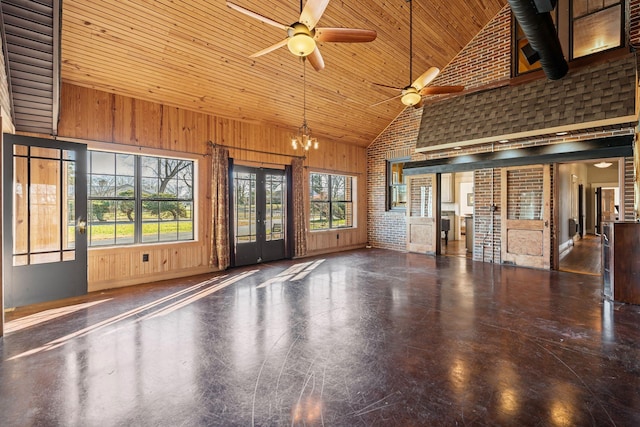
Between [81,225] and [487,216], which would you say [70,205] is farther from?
[487,216]

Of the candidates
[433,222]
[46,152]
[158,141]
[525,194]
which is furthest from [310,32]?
[433,222]

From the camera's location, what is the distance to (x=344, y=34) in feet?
11.4

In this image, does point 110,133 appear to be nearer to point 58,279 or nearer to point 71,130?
point 71,130

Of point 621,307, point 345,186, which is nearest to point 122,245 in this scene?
point 345,186

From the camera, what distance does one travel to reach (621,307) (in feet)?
13.2

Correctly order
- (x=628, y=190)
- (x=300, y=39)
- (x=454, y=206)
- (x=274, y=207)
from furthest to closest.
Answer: (x=454, y=206) → (x=274, y=207) → (x=628, y=190) → (x=300, y=39)

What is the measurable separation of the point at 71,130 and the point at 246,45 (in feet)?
10.1

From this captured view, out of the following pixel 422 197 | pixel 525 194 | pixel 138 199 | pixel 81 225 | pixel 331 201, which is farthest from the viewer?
pixel 331 201

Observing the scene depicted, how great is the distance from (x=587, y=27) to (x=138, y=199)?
9.04 metres

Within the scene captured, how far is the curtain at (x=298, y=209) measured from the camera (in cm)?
786

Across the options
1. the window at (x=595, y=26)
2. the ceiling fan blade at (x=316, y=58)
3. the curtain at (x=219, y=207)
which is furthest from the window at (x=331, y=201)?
the window at (x=595, y=26)

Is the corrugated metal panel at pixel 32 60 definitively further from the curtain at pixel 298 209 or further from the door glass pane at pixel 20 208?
the curtain at pixel 298 209

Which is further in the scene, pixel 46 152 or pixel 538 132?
pixel 538 132

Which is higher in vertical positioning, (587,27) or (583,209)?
(587,27)
